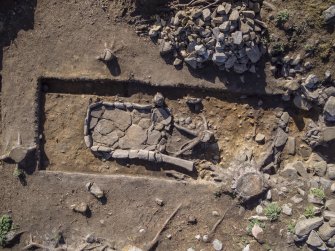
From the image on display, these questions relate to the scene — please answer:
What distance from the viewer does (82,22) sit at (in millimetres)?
7438

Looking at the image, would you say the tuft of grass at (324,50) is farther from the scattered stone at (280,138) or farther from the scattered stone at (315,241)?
the scattered stone at (315,241)

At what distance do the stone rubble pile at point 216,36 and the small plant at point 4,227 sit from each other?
471cm

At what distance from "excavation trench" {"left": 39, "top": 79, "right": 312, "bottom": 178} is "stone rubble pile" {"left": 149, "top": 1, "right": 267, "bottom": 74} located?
742 mm

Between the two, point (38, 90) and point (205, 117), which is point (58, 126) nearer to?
point (38, 90)

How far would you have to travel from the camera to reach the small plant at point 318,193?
722 centimetres

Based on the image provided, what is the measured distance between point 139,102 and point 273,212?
3.50 metres

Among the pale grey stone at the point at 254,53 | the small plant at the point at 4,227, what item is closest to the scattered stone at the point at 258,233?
the pale grey stone at the point at 254,53

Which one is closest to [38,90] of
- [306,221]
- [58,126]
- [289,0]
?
[58,126]

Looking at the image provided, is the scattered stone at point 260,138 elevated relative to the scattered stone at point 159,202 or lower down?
elevated

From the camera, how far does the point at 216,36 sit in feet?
22.9

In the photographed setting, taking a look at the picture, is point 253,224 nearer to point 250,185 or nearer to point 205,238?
point 250,185

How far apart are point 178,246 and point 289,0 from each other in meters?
5.32

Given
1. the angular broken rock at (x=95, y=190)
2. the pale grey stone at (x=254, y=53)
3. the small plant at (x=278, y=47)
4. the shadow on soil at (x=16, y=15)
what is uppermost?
the shadow on soil at (x=16, y=15)

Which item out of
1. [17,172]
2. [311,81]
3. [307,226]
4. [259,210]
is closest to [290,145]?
[311,81]
